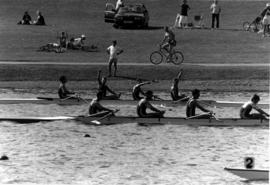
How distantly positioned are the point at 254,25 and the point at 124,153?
98.2ft

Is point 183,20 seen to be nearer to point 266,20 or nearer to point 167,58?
point 266,20

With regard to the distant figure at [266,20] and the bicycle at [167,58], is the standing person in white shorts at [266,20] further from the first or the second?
the bicycle at [167,58]

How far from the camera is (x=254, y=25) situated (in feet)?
170

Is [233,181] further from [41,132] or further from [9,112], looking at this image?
[9,112]

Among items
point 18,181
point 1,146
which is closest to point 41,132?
point 1,146

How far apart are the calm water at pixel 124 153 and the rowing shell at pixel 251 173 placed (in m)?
0.55

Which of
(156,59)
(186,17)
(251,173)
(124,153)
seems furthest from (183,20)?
(251,173)

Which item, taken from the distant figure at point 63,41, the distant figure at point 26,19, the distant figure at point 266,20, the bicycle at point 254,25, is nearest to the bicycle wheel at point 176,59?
the distant figure at point 63,41

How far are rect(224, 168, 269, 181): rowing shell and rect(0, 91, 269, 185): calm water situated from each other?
554mm

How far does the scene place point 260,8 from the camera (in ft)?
193

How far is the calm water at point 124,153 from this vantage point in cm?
2123

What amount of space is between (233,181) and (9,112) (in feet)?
42.3

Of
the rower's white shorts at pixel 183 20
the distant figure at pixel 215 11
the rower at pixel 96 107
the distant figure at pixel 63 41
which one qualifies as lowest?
the rower at pixel 96 107

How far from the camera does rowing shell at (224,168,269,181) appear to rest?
20.1 m
